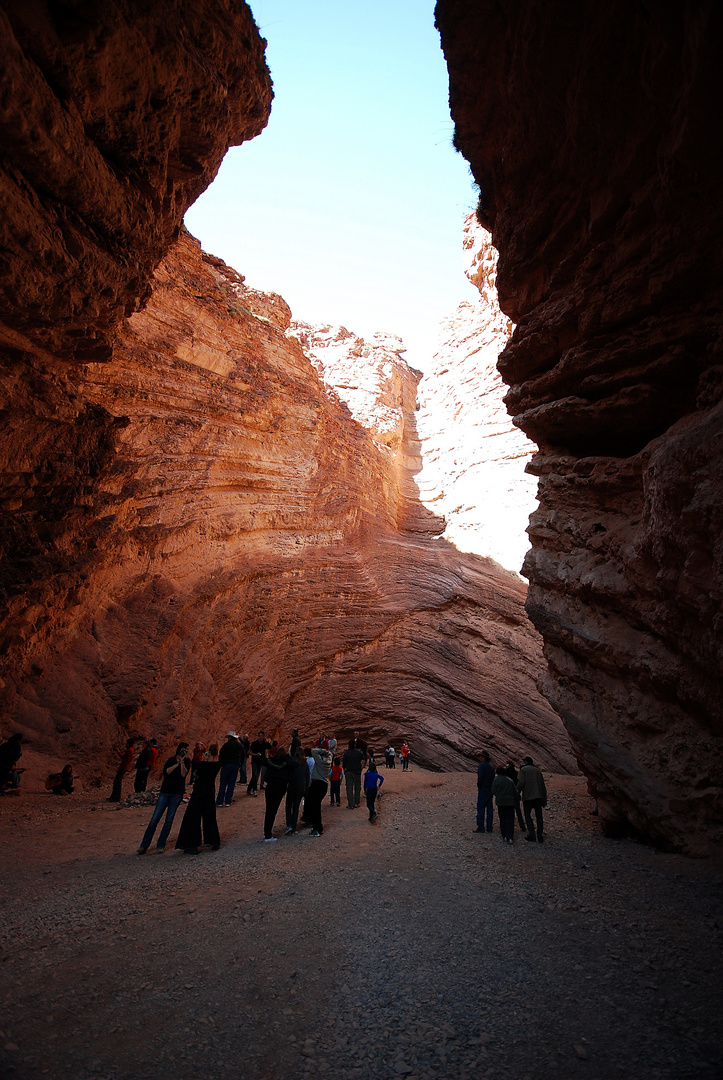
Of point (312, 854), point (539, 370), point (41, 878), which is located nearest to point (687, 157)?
point (539, 370)

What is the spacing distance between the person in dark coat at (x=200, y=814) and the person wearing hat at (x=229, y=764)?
2124mm

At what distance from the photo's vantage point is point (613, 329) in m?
7.57

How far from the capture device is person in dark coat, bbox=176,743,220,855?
21.6 feet

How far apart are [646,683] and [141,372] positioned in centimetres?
1348

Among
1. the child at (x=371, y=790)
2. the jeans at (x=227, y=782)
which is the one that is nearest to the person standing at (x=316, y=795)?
the child at (x=371, y=790)

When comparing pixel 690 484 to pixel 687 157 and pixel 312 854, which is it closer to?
pixel 687 157

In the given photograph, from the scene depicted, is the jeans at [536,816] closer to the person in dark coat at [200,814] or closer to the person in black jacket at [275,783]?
the person in black jacket at [275,783]

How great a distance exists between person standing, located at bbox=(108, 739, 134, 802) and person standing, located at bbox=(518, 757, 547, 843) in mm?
6717

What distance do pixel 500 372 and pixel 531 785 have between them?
6933 millimetres

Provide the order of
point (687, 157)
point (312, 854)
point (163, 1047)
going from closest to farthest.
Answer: point (163, 1047)
point (687, 157)
point (312, 854)

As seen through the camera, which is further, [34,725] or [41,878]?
A: [34,725]

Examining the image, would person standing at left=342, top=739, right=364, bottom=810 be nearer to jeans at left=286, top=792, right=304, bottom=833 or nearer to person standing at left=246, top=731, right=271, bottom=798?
person standing at left=246, top=731, right=271, bottom=798

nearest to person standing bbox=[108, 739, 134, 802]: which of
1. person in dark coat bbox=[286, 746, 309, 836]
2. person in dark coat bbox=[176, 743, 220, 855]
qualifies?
person in dark coat bbox=[176, 743, 220, 855]

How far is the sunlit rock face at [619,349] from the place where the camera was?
5641mm
